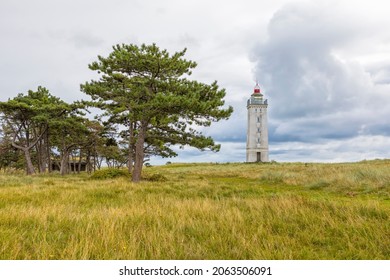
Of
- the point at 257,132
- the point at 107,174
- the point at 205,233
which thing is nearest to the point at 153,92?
the point at 107,174

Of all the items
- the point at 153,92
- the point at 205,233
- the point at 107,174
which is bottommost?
the point at 205,233

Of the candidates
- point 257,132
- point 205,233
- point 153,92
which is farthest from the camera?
point 257,132

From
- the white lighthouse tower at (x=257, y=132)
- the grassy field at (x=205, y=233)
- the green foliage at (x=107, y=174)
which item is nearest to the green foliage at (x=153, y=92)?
the green foliage at (x=107, y=174)

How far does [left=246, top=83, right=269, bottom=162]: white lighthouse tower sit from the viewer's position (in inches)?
2894

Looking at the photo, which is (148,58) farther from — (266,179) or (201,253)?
(201,253)

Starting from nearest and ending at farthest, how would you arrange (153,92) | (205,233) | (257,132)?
1. (205,233)
2. (153,92)
3. (257,132)

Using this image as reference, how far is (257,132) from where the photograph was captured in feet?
245

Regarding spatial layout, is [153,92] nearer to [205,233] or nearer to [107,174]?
[107,174]

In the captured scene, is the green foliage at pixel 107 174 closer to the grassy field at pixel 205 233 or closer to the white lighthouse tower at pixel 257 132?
the grassy field at pixel 205 233

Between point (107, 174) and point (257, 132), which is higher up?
point (257, 132)

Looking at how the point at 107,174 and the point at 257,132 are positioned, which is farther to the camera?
the point at 257,132

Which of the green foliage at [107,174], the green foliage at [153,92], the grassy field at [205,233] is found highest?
the green foliage at [153,92]

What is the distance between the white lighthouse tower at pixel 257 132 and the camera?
7350 centimetres

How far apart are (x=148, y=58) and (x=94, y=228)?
17.6 meters
